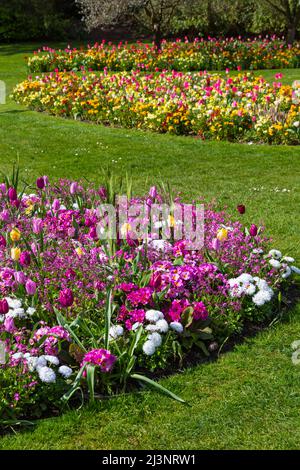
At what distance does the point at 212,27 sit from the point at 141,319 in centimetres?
2514

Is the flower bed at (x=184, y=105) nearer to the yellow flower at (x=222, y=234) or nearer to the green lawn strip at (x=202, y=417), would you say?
the yellow flower at (x=222, y=234)

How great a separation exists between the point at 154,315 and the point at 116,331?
0.85 feet

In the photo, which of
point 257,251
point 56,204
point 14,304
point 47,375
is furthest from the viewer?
point 56,204

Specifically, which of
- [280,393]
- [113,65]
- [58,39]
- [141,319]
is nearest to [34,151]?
[141,319]

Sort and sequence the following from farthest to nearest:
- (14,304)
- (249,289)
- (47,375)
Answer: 1. (249,289)
2. (14,304)
3. (47,375)

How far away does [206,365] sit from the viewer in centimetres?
415

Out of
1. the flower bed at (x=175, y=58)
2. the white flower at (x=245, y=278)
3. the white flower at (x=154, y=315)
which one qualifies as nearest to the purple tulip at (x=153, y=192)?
the white flower at (x=245, y=278)

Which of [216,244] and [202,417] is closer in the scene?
[202,417]

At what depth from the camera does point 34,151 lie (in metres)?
9.86

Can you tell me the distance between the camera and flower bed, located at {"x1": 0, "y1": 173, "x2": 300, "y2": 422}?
3740 millimetres

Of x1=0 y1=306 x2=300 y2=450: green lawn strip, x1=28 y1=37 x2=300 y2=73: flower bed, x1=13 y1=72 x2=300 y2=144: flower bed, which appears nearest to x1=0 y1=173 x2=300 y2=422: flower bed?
x1=0 y1=306 x2=300 y2=450: green lawn strip

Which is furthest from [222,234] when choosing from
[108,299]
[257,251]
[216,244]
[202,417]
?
[202,417]

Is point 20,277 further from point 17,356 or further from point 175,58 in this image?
point 175,58

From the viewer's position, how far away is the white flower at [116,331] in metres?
4.02
